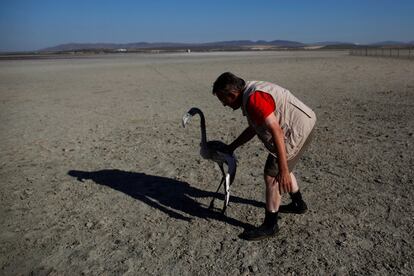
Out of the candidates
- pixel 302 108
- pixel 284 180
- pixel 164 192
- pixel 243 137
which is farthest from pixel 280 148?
pixel 164 192

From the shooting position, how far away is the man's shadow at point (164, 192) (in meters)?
4.83

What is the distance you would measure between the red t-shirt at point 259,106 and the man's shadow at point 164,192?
1.63 meters

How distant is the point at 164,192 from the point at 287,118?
8.25ft

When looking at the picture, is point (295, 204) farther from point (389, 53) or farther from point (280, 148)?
point (389, 53)

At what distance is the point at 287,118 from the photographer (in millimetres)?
3629

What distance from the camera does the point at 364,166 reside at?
19.8 feet

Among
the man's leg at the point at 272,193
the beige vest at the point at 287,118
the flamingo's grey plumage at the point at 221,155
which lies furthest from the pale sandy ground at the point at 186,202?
the beige vest at the point at 287,118

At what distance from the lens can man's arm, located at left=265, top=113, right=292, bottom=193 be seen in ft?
10.8

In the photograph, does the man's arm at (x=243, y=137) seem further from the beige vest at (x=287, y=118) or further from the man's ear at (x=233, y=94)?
the man's ear at (x=233, y=94)

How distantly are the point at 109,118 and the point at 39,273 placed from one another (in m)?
7.45

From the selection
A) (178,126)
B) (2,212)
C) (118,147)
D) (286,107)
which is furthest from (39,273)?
(178,126)

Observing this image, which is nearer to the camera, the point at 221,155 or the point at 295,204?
the point at 221,155

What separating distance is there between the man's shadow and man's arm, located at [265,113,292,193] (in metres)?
1.13

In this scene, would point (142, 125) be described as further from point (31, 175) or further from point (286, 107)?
point (286, 107)
